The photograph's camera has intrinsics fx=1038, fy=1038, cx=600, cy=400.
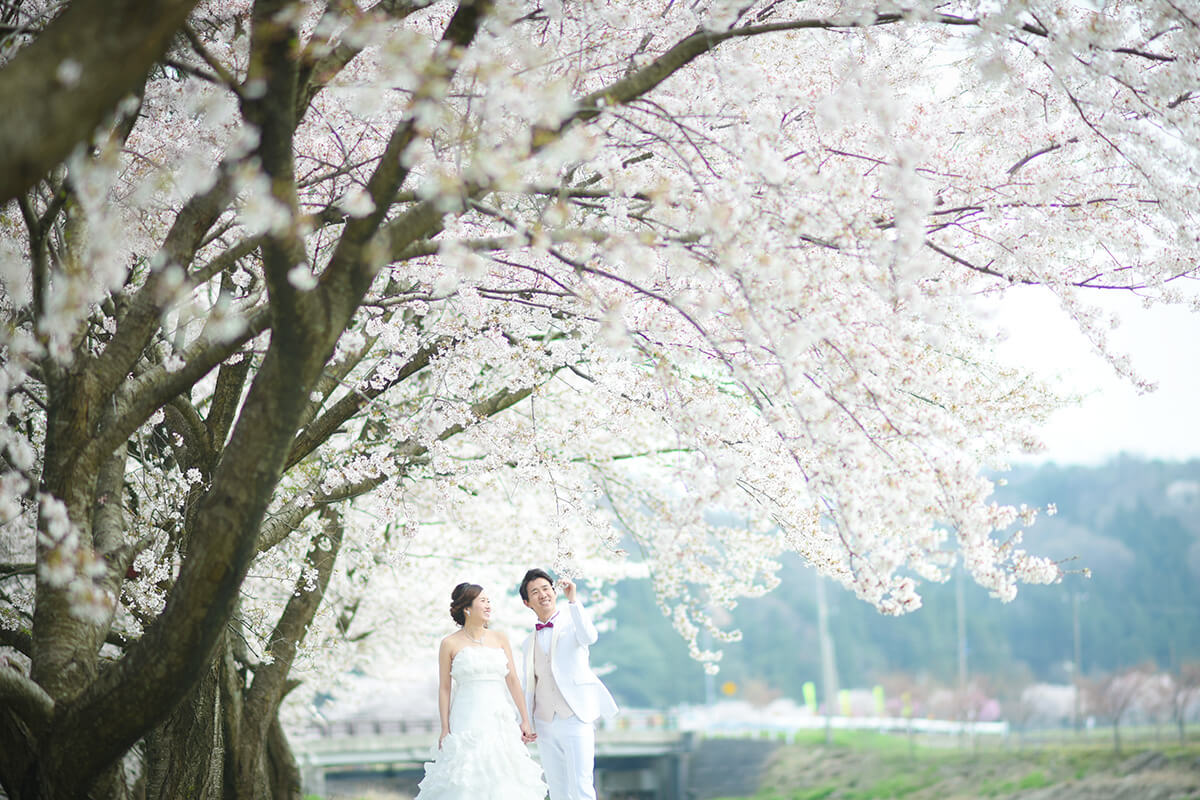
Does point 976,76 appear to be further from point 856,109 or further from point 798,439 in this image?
point 798,439

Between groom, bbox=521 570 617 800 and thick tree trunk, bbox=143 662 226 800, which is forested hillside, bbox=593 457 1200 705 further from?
thick tree trunk, bbox=143 662 226 800

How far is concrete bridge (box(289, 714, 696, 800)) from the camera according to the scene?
32531mm

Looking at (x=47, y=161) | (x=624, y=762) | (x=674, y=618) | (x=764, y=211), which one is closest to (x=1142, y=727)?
(x=624, y=762)

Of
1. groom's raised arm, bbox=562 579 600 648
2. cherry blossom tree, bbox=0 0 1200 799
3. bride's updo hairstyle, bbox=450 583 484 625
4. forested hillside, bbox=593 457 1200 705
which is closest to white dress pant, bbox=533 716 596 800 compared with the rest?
groom's raised arm, bbox=562 579 600 648

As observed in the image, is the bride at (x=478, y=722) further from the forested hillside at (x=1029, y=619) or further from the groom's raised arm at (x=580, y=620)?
the forested hillside at (x=1029, y=619)

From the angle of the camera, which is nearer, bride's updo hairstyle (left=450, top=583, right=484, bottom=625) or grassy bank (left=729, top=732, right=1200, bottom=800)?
bride's updo hairstyle (left=450, top=583, right=484, bottom=625)

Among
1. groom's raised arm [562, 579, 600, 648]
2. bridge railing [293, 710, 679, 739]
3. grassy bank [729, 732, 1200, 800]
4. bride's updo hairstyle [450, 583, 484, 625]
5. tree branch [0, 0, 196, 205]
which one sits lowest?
grassy bank [729, 732, 1200, 800]

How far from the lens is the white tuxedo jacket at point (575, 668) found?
6230mm

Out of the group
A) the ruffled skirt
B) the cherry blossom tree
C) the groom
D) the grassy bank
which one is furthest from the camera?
the grassy bank

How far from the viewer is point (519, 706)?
6.54 metres

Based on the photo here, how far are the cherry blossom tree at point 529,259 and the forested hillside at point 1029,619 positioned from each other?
52.5 m

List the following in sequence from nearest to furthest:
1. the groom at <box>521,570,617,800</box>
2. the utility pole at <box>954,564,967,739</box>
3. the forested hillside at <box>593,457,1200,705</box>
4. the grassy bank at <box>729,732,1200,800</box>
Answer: the groom at <box>521,570,617,800</box> → the grassy bank at <box>729,732,1200,800</box> → the utility pole at <box>954,564,967,739</box> → the forested hillside at <box>593,457,1200,705</box>

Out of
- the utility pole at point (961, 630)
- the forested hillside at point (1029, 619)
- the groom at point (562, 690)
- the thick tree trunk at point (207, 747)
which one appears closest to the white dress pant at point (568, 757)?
the groom at point (562, 690)

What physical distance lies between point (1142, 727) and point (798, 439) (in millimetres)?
29443
